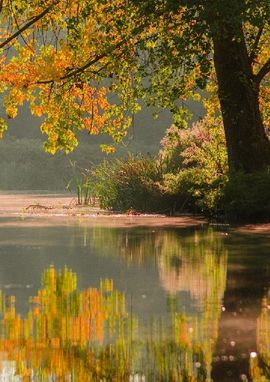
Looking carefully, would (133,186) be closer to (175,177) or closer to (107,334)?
(175,177)

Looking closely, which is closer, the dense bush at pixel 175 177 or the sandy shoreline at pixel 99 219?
the sandy shoreline at pixel 99 219

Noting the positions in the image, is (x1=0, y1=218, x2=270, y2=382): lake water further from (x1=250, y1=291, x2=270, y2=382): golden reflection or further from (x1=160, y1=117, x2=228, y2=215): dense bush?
(x1=160, y1=117, x2=228, y2=215): dense bush

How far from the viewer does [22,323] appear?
845 centimetres

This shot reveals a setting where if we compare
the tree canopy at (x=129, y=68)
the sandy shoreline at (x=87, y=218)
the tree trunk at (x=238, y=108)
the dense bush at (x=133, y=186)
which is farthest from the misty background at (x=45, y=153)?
the tree trunk at (x=238, y=108)

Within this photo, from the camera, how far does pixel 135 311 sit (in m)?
9.09

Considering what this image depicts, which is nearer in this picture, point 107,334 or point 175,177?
point 107,334

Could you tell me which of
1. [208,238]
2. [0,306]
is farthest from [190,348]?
[208,238]

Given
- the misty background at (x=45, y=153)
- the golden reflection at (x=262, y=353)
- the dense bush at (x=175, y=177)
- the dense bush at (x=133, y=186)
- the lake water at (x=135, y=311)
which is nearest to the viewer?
the golden reflection at (x=262, y=353)

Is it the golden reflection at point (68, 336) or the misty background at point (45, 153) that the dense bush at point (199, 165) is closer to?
the golden reflection at point (68, 336)

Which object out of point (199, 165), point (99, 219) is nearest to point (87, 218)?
point (99, 219)

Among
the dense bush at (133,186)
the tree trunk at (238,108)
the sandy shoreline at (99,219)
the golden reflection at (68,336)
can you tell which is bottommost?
the golden reflection at (68,336)

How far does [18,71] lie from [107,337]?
18.7 m

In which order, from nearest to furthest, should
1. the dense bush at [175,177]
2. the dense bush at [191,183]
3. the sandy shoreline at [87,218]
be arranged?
the dense bush at [191,183] < the sandy shoreline at [87,218] < the dense bush at [175,177]

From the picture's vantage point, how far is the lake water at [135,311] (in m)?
6.66
